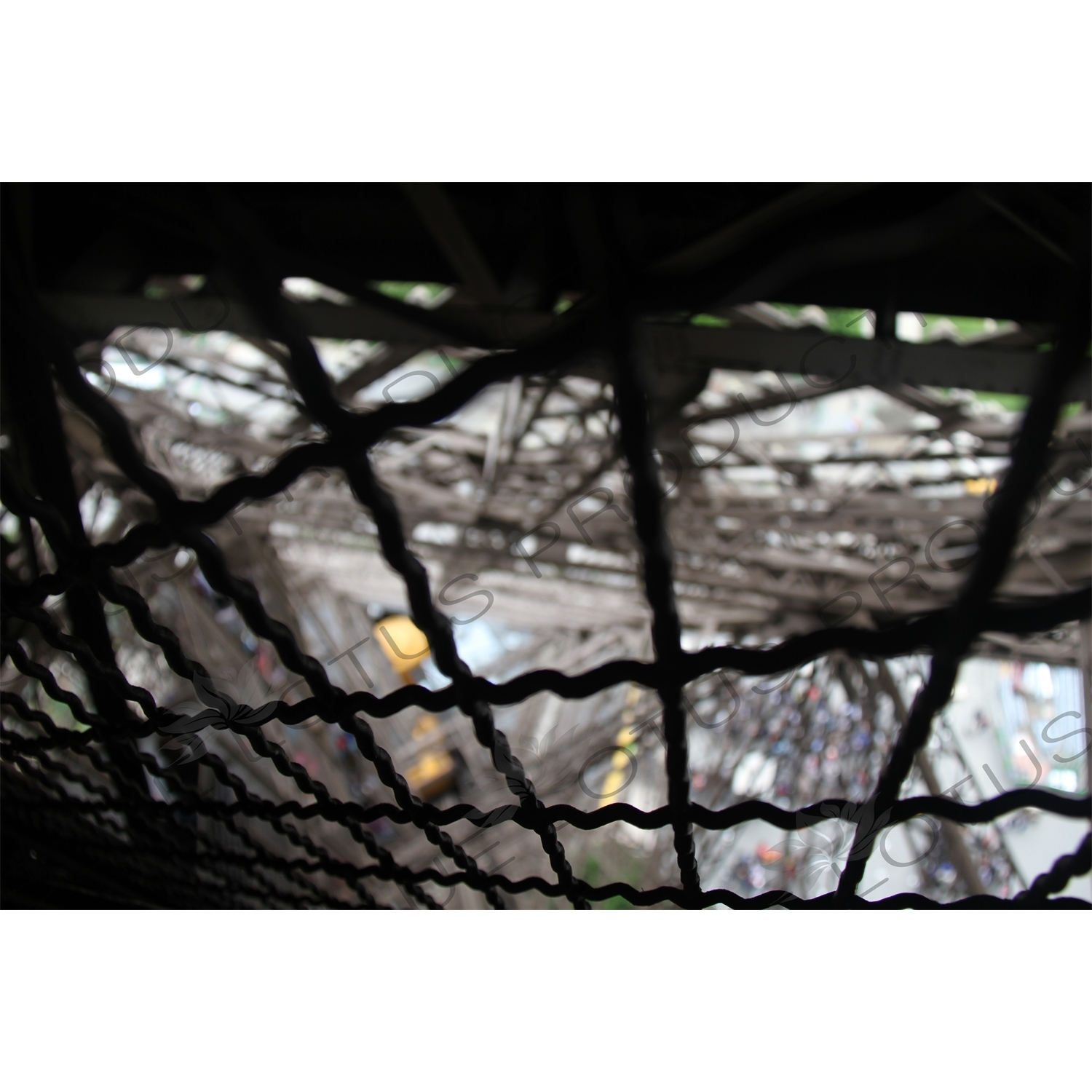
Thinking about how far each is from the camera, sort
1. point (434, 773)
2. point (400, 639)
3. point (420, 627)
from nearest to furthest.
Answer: point (420, 627) < point (400, 639) < point (434, 773)

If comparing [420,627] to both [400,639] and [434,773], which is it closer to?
[400,639]

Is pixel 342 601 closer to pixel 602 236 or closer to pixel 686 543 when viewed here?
pixel 686 543

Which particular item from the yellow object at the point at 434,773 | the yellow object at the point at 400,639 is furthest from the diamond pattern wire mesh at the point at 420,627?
the yellow object at the point at 434,773

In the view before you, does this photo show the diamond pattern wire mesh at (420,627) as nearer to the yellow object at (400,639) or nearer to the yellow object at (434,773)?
→ the yellow object at (400,639)

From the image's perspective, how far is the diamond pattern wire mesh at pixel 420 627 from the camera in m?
0.67

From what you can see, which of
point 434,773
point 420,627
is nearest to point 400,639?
point 434,773

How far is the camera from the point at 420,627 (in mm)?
787

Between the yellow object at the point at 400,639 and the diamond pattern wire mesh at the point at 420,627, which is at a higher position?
the yellow object at the point at 400,639

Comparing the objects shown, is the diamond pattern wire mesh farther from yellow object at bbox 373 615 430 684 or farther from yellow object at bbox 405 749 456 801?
yellow object at bbox 405 749 456 801

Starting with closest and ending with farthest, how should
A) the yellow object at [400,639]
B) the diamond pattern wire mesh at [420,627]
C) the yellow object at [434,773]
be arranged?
the diamond pattern wire mesh at [420,627], the yellow object at [400,639], the yellow object at [434,773]

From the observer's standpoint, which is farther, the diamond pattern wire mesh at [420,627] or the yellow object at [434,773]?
the yellow object at [434,773]

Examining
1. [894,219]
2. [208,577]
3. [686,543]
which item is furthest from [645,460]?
[686,543]

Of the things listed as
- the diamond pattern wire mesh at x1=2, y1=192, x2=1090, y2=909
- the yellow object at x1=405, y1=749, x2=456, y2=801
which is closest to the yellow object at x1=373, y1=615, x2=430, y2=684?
the yellow object at x1=405, y1=749, x2=456, y2=801

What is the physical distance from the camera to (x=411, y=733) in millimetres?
5445
